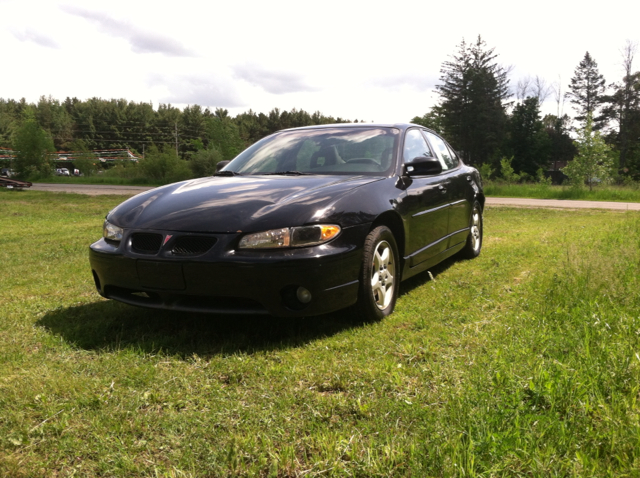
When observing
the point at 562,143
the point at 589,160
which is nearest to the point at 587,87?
the point at 562,143

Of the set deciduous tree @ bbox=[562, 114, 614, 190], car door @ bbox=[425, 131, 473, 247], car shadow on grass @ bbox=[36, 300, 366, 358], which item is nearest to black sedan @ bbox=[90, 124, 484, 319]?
car shadow on grass @ bbox=[36, 300, 366, 358]

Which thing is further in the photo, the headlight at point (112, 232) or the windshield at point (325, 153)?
the windshield at point (325, 153)

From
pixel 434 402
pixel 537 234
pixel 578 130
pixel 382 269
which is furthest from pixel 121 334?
pixel 578 130

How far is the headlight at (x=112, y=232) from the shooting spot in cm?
359

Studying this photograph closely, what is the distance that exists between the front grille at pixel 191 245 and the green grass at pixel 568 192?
1980cm

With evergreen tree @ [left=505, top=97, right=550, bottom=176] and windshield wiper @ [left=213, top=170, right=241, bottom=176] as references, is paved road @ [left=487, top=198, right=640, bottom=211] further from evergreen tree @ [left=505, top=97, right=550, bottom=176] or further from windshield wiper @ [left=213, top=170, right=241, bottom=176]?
evergreen tree @ [left=505, top=97, right=550, bottom=176]

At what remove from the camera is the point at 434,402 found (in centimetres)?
238

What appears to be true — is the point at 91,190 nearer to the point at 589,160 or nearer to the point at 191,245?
the point at 589,160

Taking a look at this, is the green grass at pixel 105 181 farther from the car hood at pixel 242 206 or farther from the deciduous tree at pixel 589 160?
the car hood at pixel 242 206

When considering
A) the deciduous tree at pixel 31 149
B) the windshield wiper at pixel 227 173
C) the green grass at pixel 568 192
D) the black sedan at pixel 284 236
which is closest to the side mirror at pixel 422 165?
the black sedan at pixel 284 236

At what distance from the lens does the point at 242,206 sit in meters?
3.40

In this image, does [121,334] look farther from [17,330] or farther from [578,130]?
[578,130]

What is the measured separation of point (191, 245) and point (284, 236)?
23.0 inches

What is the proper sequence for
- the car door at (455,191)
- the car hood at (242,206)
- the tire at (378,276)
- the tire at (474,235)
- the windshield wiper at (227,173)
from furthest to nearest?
1. the tire at (474,235)
2. the car door at (455,191)
3. the windshield wiper at (227,173)
4. the tire at (378,276)
5. the car hood at (242,206)
